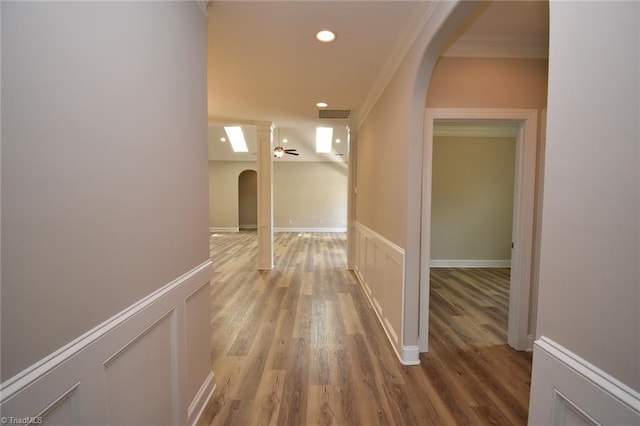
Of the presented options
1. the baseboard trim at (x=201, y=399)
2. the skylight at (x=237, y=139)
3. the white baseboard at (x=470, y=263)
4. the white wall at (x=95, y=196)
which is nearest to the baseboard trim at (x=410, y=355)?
the baseboard trim at (x=201, y=399)

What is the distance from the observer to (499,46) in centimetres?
226

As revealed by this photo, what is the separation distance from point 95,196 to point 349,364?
2132 mm

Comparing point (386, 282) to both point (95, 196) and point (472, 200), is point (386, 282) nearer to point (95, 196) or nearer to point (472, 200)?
point (95, 196)

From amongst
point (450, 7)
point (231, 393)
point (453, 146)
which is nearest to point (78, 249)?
point (231, 393)

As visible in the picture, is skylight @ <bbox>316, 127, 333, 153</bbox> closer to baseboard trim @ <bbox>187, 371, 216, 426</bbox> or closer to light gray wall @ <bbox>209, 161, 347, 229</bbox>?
light gray wall @ <bbox>209, 161, 347, 229</bbox>

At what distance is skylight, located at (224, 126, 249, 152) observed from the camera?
30.4 ft

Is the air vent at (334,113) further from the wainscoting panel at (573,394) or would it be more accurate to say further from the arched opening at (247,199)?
the arched opening at (247,199)

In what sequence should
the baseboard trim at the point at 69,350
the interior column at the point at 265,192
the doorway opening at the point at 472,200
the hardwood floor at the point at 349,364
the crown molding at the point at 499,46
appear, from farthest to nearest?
the doorway opening at the point at 472,200 < the interior column at the point at 265,192 < the crown molding at the point at 499,46 < the hardwood floor at the point at 349,364 < the baseboard trim at the point at 69,350

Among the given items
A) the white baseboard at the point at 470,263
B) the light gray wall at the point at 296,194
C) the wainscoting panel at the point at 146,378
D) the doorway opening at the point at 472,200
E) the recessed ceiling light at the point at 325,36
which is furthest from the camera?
the light gray wall at the point at 296,194

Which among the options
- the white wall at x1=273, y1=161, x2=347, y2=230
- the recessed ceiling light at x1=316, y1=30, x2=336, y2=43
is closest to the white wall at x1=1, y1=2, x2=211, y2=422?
the recessed ceiling light at x1=316, y1=30, x2=336, y2=43

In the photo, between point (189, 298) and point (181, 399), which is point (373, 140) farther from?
point (181, 399)

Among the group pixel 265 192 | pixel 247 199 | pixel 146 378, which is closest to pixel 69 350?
pixel 146 378

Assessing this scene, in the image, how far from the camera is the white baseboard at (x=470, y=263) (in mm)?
5402

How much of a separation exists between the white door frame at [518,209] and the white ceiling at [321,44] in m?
0.55
